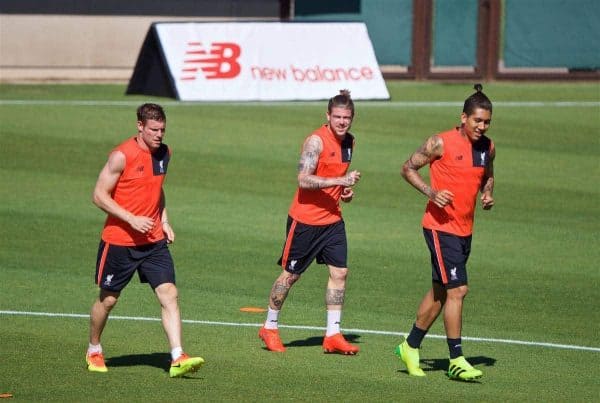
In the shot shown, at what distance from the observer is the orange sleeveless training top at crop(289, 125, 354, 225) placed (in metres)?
12.4

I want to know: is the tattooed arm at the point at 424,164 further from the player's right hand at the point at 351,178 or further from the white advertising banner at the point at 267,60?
the white advertising banner at the point at 267,60

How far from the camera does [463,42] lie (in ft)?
116

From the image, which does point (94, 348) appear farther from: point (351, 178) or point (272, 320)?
point (351, 178)

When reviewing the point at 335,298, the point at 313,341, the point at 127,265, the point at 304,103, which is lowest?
the point at 313,341

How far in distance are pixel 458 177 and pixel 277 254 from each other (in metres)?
6.41

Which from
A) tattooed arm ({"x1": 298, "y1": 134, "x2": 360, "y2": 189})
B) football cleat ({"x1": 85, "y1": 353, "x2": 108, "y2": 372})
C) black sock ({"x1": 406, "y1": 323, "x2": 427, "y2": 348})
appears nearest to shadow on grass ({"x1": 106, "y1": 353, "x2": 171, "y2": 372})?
football cleat ({"x1": 85, "y1": 353, "x2": 108, "y2": 372})

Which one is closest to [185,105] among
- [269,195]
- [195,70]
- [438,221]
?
[195,70]

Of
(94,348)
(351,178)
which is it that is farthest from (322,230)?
(94,348)

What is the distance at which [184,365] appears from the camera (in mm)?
10914

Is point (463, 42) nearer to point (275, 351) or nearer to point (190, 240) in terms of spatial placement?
point (190, 240)

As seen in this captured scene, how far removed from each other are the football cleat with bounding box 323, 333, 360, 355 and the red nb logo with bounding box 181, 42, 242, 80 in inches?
690

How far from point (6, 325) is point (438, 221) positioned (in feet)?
14.7

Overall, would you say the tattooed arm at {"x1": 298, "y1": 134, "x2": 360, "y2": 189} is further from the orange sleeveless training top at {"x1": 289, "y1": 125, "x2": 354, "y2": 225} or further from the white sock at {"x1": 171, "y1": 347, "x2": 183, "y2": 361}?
the white sock at {"x1": 171, "y1": 347, "x2": 183, "y2": 361}

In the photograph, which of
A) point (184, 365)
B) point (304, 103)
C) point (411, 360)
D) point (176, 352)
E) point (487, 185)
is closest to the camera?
point (184, 365)
